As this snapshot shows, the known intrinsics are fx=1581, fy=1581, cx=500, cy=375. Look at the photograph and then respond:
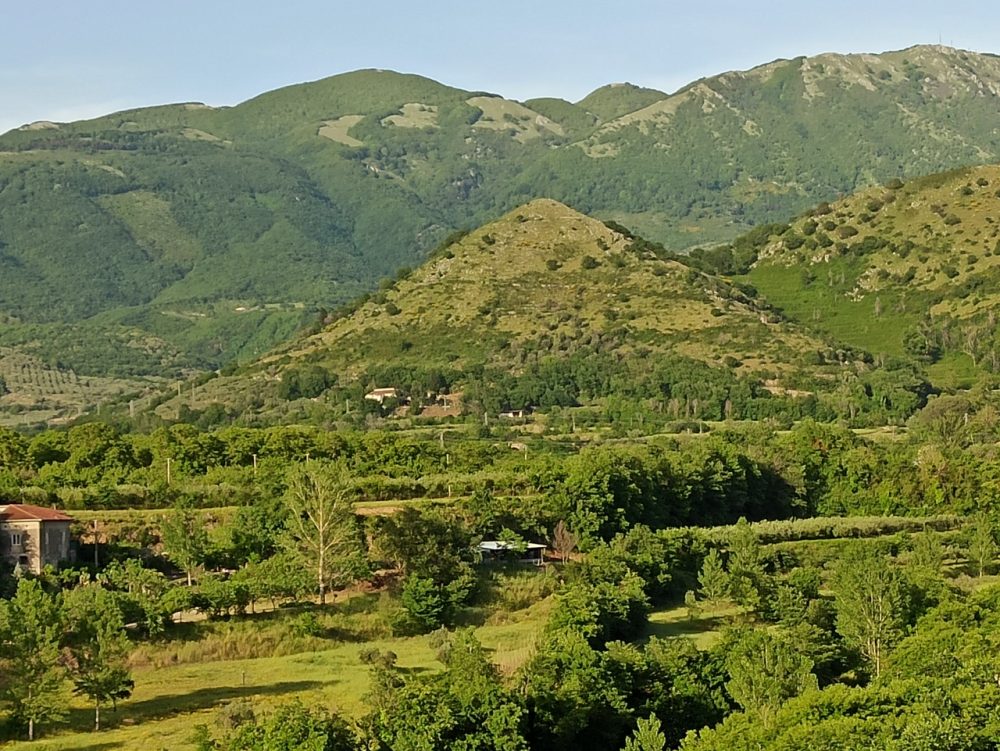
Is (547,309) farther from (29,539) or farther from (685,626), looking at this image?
(29,539)

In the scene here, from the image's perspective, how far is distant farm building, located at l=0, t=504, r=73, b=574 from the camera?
58500 mm

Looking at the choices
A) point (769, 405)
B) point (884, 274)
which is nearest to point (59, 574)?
point (769, 405)

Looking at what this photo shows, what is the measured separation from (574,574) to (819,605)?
10.5m

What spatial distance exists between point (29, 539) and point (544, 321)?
9917 cm

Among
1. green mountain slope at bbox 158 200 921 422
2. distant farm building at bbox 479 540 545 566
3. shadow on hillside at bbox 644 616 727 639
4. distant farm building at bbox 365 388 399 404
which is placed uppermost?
green mountain slope at bbox 158 200 921 422

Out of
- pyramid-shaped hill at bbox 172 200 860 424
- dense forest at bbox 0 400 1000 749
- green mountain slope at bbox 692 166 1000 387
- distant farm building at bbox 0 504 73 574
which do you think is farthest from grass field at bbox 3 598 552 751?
green mountain slope at bbox 692 166 1000 387

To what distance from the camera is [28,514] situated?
59.4m

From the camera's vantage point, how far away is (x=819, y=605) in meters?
58.4

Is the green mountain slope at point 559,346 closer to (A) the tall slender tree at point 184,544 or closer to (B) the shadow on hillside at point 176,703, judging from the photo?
(A) the tall slender tree at point 184,544

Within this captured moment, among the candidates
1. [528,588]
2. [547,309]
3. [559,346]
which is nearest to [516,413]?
[559,346]

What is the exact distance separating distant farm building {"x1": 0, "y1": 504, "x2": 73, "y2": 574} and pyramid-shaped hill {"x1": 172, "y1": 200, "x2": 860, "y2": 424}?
3030 inches

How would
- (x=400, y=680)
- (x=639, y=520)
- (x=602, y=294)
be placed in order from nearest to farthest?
(x=400, y=680)
(x=639, y=520)
(x=602, y=294)

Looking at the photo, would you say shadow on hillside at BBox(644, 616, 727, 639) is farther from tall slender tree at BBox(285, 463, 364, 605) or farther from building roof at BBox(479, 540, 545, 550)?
tall slender tree at BBox(285, 463, 364, 605)

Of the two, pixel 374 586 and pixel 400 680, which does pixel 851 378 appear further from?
pixel 400 680
